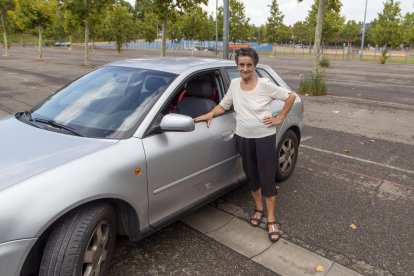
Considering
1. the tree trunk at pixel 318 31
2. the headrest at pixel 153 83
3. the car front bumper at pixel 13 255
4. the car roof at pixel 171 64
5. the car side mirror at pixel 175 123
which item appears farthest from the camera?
the tree trunk at pixel 318 31

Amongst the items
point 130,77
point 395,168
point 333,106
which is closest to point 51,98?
point 130,77

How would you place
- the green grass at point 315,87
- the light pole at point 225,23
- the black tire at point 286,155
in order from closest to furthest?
1. the black tire at point 286,155
2. the light pole at point 225,23
3. the green grass at point 315,87

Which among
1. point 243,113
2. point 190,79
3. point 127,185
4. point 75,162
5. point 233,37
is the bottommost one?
point 127,185

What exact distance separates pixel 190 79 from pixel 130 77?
0.56m

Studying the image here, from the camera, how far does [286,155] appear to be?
4676 millimetres

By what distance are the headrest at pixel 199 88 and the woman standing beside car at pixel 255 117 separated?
242mm

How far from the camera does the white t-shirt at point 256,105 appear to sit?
327cm

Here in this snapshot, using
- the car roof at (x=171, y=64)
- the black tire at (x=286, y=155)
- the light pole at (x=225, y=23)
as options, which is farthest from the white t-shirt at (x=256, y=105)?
the light pole at (x=225, y=23)

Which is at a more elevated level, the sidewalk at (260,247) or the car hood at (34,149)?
the car hood at (34,149)

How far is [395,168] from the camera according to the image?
5.42 meters

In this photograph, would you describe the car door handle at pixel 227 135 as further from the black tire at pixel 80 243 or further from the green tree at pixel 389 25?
the green tree at pixel 389 25

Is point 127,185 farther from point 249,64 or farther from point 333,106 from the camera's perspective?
point 333,106

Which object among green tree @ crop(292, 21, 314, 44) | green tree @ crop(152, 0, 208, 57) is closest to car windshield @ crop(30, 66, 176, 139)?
green tree @ crop(152, 0, 208, 57)

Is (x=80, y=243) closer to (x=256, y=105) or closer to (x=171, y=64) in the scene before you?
(x=256, y=105)
